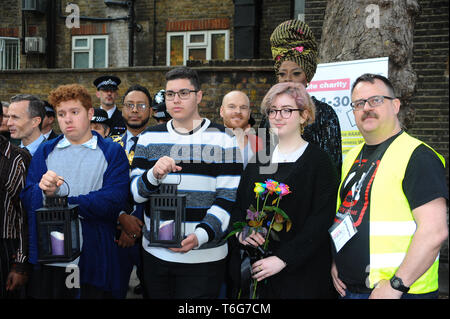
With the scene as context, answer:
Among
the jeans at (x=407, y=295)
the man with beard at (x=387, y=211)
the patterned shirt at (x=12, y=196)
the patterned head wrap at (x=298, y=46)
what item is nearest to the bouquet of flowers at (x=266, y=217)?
the man with beard at (x=387, y=211)

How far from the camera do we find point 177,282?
8.55 ft

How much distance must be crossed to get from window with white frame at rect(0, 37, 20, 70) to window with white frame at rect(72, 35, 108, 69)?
1768 millimetres

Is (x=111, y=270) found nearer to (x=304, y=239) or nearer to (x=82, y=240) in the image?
(x=82, y=240)

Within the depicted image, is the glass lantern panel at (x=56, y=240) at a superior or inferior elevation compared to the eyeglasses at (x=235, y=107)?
inferior

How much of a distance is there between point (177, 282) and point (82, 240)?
2.35 feet

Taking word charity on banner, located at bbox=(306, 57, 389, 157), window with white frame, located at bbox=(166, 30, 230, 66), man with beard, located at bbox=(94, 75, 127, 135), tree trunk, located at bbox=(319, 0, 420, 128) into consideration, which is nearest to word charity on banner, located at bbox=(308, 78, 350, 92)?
word charity on banner, located at bbox=(306, 57, 389, 157)

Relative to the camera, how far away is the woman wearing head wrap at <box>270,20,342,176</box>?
9.61 feet

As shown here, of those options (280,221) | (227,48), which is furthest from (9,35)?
(280,221)

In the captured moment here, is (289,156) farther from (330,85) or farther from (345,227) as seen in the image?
(330,85)

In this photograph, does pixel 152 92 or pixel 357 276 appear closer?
pixel 357 276

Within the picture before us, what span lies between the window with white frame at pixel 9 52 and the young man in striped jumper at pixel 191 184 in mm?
12401

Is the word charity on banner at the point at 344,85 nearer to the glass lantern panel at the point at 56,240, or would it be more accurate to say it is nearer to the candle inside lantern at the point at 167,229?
the candle inside lantern at the point at 167,229

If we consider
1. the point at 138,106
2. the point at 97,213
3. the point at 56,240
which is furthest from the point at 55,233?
the point at 138,106

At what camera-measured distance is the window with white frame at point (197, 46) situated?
1219 centimetres
